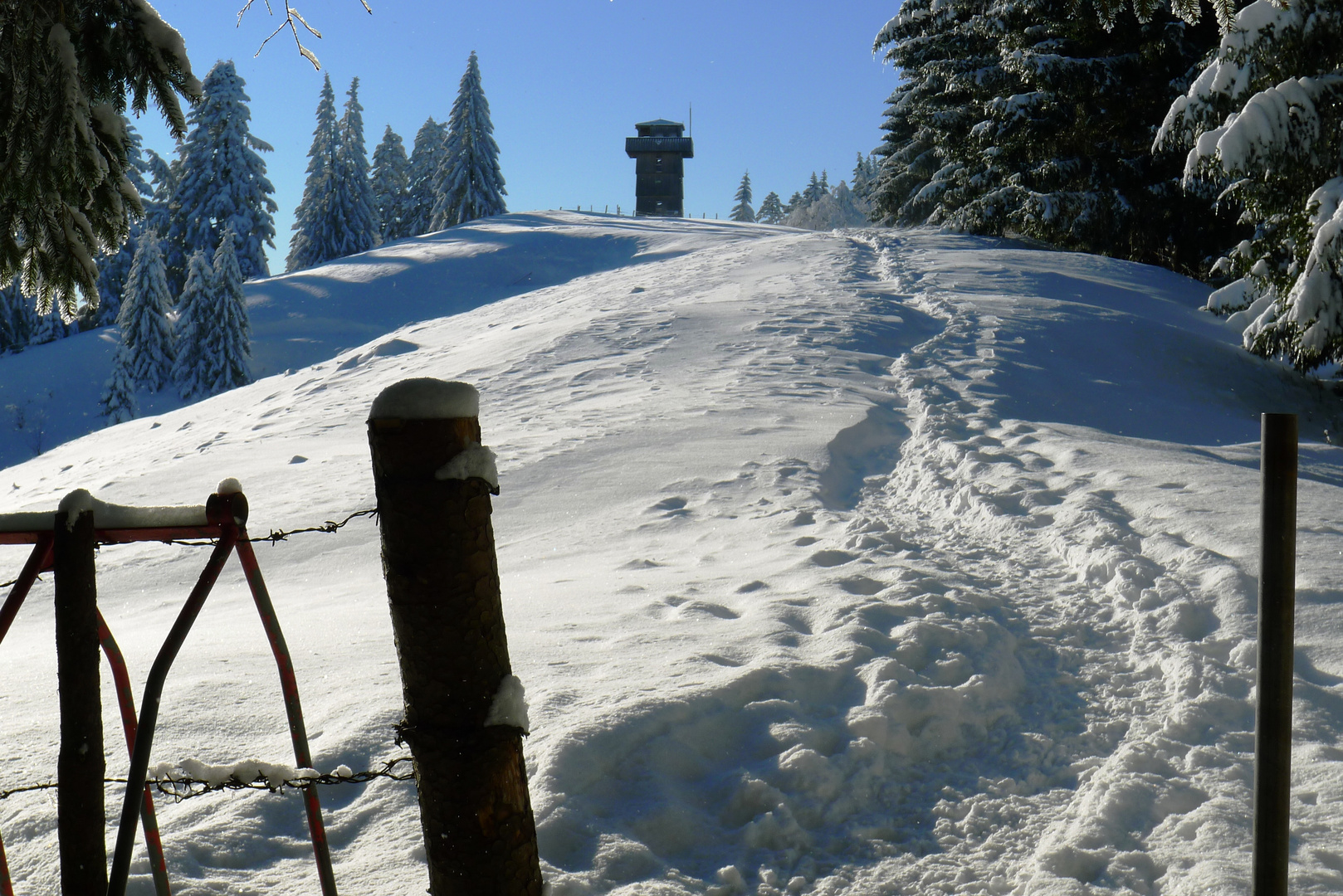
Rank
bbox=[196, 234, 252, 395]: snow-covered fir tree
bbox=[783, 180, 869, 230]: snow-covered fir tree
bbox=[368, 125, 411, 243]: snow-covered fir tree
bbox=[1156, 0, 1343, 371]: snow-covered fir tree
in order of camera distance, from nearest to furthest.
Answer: bbox=[1156, 0, 1343, 371]: snow-covered fir tree < bbox=[196, 234, 252, 395]: snow-covered fir tree < bbox=[368, 125, 411, 243]: snow-covered fir tree < bbox=[783, 180, 869, 230]: snow-covered fir tree

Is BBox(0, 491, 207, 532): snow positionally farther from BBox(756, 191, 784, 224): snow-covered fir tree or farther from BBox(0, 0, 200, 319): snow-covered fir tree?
BBox(756, 191, 784, 224): snow-covered fir tree

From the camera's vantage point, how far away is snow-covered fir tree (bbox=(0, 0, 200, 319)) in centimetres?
381

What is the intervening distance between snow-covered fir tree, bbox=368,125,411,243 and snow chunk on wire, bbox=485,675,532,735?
186ft

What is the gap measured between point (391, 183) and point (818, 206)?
4155 centimetres

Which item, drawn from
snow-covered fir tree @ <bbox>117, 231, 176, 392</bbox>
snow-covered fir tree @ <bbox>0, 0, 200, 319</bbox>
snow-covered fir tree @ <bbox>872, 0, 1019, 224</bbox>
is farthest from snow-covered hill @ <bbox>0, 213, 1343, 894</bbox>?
snow-covered fir tree @ <bbox>117, 231, 176, 392</bbox>

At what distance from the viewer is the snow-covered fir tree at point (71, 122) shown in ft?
12.5

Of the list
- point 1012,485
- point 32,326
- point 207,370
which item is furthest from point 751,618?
point 32,326

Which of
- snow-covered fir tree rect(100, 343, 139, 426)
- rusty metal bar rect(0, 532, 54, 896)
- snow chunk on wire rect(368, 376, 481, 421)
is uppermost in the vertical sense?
snow chunk on wire rect(368, 376, 481, 421)

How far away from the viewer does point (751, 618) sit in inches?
172

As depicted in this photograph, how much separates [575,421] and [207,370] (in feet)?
95.6

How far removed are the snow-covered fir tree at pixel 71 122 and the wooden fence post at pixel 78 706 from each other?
2.73 m

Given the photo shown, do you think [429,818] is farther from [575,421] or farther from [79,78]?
[575,421]

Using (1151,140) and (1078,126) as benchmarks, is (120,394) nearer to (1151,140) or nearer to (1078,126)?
(1078,126)

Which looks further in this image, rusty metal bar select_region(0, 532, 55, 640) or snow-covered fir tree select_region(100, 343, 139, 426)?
snow-covered fir tree select_region(100, 343, 139, 426)
